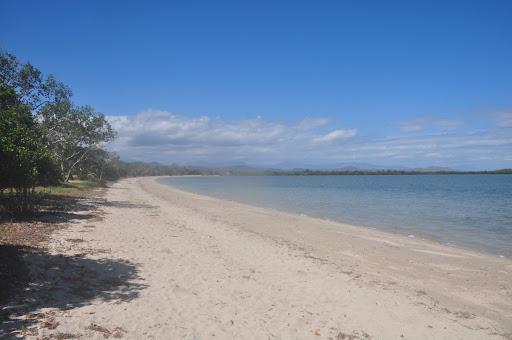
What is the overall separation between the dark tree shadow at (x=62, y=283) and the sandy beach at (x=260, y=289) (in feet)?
0.14

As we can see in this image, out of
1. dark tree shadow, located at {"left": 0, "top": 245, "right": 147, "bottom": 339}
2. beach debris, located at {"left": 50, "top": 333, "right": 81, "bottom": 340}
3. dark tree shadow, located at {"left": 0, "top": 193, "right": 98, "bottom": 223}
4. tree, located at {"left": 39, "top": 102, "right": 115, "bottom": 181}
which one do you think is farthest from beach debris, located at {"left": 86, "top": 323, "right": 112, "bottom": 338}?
tree, located at {"left": 39, "top": 102, "right": 115, "bottom": 181}

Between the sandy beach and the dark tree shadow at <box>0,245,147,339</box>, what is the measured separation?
0.04 m

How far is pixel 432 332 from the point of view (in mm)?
7258

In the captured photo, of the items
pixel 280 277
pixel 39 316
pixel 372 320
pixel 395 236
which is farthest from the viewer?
pixel 395 236

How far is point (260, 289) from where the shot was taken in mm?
9219

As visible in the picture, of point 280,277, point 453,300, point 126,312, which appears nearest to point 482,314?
point 453,300

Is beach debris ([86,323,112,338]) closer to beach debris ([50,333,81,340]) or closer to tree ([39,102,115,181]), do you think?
beach debris ([50,333,81,340])

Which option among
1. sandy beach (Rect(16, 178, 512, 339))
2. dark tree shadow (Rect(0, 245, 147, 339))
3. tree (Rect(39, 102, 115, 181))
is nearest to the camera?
dark tree shadow (Rect(0, 245, 147, 339))

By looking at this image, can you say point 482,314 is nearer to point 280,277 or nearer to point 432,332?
point 432,332

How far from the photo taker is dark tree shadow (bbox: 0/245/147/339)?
256 inches

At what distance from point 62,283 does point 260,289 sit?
15.0 ft

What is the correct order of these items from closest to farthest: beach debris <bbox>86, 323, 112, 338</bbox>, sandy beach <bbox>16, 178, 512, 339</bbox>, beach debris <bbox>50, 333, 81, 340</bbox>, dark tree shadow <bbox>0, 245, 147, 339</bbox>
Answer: beach debris <bbox>50, 333, 81, 340</bbox>
beach debris <bbox>86, 323, 112, 338</bbox>
dark tree shadow <bbox>0, 245, 147, 339</bbox>
sandy beach <bbox>16, 178, 512, 339</bbox>

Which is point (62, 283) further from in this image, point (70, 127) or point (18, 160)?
point (70, 127)

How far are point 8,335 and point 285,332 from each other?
14.9 ft
